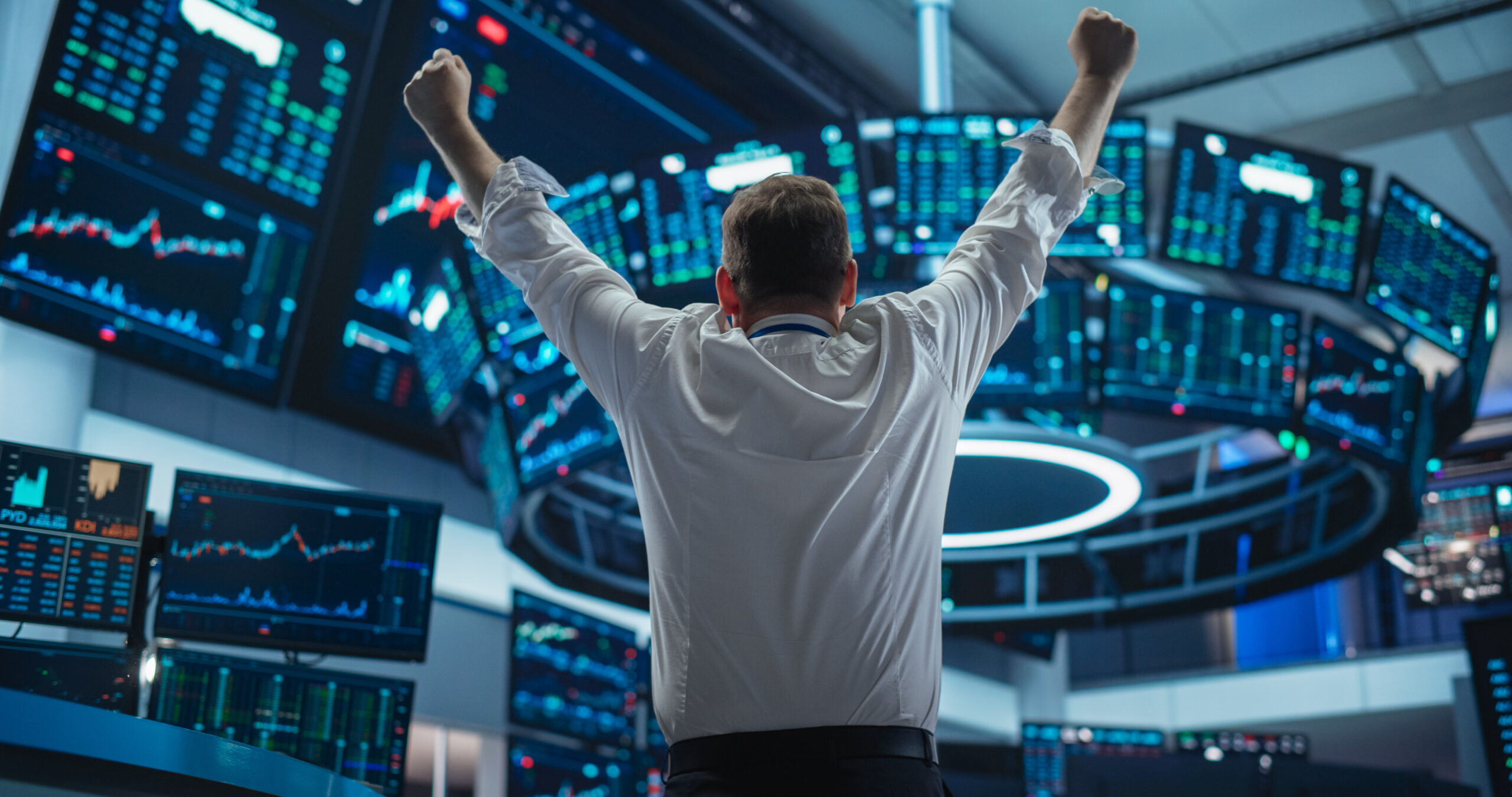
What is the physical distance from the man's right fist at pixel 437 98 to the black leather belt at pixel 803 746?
0.88m

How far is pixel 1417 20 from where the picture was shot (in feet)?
22.4

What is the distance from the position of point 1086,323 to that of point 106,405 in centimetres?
390

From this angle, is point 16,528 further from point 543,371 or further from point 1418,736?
point 1418,736

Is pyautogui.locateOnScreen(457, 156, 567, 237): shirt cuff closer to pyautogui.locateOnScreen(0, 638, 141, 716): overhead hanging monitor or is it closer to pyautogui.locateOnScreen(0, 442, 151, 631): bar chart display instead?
pyautogui.locateOnScreen(0, 638, 141, 716): overhead hanging monitor

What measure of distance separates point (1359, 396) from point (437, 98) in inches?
141

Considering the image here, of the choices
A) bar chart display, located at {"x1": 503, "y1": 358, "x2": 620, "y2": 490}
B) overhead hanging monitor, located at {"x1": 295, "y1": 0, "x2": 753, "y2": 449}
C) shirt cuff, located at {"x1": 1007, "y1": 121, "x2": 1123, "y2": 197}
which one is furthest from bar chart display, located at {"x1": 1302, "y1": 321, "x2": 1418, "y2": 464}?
shirt cuff, located at {"x1": 1007, "y1": 121, "x2": 1123, "y2": 197}

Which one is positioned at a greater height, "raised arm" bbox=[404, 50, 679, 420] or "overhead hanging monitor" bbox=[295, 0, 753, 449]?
"overhead hanging monitor" bbox=[295, 0, 753, 449]

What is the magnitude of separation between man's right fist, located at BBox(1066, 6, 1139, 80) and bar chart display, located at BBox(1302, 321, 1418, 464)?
281 cm

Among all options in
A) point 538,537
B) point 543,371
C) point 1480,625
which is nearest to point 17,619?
point 543,371

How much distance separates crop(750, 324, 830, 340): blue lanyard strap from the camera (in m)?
1.36

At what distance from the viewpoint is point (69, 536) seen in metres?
2.74

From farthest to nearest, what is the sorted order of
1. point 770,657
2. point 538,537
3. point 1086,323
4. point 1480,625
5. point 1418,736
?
point 1418,736, point 1480,625, point 538,537, point 1086,323, point 770,657

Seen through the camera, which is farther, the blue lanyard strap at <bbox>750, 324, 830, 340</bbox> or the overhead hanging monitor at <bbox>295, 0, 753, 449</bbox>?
the overhead hanging monitor at <bbox>295, 0, 753, 449</bbox>

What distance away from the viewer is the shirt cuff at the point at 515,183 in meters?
1.52
